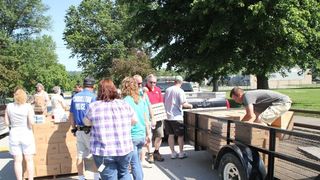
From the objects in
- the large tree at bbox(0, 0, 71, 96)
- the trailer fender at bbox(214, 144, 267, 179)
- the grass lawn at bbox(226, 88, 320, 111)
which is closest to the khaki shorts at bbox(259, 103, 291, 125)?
the trailer fender at bbox(214, 144, 267, 179)

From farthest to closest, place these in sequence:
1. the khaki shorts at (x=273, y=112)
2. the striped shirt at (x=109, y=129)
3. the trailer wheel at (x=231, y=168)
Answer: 1. the khaki shorts at (x=273, y=112)
2. the trailer wheel at (x=231, y=168)
3. the striped shirt at (x=109, y=129)

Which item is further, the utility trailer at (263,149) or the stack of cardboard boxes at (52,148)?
the stack of cardboard boxes at (52,148)

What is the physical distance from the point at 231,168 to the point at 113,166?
212 centimetres

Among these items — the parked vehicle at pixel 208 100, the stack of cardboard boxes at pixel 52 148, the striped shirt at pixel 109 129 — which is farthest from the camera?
the parked vehicle at pixel 208 100

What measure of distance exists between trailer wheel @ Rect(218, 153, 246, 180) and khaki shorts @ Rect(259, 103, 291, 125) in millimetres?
1036

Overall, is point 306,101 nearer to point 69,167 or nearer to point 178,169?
point 178,169

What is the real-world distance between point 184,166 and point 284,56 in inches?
529

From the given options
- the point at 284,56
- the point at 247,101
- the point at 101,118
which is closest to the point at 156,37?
the point at 284,56

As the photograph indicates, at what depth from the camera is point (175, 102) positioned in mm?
8930

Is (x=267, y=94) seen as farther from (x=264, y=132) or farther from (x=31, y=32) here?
(x=31, y=32)

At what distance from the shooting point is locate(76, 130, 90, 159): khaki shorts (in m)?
6.59

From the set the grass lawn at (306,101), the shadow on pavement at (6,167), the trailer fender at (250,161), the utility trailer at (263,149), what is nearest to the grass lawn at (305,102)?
the grass lawn at (306,101)

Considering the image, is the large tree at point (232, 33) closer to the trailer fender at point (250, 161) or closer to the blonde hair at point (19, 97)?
the trailer fender at point (250, 161)

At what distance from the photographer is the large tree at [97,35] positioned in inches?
2239
